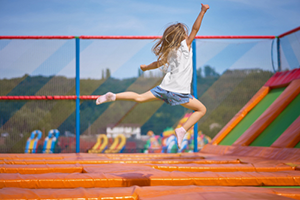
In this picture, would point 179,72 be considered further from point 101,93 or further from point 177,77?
point 101,93

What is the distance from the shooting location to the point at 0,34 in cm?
471

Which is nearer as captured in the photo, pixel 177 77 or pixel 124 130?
pixel 177 77

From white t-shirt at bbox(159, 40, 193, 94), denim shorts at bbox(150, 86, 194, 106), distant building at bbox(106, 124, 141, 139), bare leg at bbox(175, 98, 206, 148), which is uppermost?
white t-shirt at bbox(159, 40, 193, 94)

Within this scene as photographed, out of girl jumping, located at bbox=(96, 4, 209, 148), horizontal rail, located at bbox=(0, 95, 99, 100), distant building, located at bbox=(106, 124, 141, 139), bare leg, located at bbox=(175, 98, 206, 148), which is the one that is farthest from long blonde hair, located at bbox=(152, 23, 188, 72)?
horizontal rail, located at bbox=(0, 95, 99, 100)

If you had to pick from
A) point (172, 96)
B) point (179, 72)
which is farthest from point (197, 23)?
point (172, 96)

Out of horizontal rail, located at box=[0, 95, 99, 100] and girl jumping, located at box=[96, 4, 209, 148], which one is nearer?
girl jumping, located at box=[96, 4, 209, 148]

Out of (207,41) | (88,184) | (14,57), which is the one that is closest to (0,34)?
(14,57)

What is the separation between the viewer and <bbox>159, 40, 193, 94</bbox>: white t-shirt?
188 cm

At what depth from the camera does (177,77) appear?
1883 millimetres

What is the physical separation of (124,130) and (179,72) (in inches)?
111

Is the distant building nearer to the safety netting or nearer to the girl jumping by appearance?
the safety netting

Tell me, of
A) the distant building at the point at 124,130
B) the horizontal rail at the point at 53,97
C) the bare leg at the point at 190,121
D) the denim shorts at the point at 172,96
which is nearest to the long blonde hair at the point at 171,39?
the denim shorts at the point at 172,96

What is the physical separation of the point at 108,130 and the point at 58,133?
0.77 m

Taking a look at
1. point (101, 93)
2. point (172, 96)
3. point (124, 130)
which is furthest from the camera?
point (101, 93)
